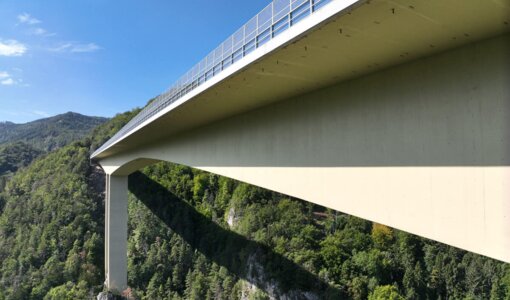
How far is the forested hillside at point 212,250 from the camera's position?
30.0 m

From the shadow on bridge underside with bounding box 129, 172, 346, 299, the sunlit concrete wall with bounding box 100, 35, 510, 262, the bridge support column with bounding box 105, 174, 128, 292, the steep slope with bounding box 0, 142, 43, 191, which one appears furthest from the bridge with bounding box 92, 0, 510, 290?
the steep slope with bounding box 0, 142, 43, 191

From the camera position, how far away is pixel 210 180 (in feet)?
149

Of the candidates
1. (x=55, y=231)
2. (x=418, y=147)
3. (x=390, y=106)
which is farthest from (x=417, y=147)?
(x=55, y=231)

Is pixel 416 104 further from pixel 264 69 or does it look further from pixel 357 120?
pixel 264 69

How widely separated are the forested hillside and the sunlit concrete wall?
2154cm

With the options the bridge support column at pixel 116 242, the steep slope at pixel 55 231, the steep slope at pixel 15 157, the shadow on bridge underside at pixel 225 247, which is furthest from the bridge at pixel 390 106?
the steep slope at pixel 15 157

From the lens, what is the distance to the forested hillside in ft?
98.6

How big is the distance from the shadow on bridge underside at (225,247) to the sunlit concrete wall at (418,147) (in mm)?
20410

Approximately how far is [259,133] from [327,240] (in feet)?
83.7

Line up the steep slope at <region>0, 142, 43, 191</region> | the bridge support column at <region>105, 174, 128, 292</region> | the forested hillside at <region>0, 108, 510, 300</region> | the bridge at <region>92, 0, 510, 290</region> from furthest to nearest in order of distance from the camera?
the steep slope at <region>0, 142, 43, 191</region> < the bridge support column at <region>105, 174, 128, 292</region> < the forested hillside at <region>0, 108, 510, 300</region> < the bridge at <region>92, 0, 510, 290</region>

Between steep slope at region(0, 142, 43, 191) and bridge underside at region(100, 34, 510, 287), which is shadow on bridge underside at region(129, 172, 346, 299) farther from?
steep slope at region(0, 142, 43, 191)

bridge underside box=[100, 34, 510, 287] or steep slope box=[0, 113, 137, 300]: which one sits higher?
bridge underside box=[100, 34, 510, 287]

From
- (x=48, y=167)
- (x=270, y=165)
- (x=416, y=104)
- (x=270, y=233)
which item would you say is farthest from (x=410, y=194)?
(x=48, y=167)

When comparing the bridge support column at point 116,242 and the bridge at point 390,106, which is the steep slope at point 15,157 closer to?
the bridge support column at point 116,242
